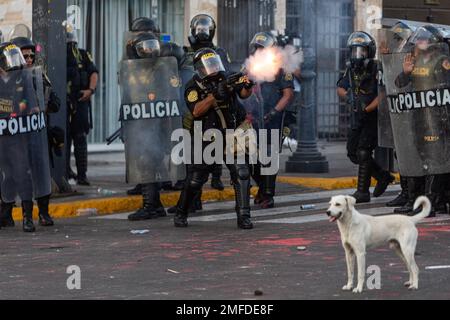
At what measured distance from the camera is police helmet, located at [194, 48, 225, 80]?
12703mm

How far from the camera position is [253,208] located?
14.8 metres

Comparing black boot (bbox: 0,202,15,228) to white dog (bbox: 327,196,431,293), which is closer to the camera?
white dog (bbox: 327,196,431,293)

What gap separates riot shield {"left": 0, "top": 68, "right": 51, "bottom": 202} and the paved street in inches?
17.9

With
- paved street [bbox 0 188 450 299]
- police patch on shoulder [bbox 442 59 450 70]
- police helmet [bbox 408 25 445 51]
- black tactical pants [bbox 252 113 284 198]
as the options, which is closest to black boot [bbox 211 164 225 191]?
black tactical pants [bbox 252 113 284 198]

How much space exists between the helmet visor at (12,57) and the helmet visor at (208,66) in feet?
5.66

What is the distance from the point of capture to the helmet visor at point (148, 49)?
13680mm

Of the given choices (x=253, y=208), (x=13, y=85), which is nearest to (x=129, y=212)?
(x=253, y=208)

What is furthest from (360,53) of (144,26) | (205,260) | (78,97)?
(205,260)

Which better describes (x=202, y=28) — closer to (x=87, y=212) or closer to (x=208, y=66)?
(x=208, y=66)

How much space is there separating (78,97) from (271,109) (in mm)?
2938

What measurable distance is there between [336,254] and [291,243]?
869 millimetres

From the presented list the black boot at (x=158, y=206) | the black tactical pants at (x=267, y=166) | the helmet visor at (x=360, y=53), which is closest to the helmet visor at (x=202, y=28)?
the black tactical pants at (x=267, y=166)

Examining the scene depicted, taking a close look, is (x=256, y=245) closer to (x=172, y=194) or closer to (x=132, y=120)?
(x=132, y=120)

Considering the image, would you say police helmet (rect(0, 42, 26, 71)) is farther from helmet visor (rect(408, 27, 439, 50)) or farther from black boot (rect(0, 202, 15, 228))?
helmet visor (rect(408, 27, 439, 50))
